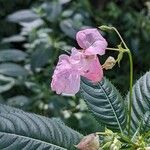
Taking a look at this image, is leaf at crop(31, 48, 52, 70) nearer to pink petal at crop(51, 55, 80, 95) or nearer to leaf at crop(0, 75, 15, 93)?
leaf at crop(0, 75, 15, 93)

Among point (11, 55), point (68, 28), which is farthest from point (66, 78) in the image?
point (68, 28)

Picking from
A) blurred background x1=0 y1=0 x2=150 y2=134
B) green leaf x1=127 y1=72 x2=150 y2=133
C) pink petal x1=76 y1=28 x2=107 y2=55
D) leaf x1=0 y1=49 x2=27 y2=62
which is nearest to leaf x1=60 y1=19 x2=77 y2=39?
blurred background x1=0 y1=0 x2=150 y2=134

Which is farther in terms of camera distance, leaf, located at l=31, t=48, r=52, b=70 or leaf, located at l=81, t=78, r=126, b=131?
leaf, located at l=31, t=48, r=52, b=70

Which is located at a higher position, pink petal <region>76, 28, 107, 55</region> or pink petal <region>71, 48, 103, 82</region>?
pink petal <region>76, 28, 107, 55</region>

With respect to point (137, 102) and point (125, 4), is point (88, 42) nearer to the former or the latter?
point (137, 102)

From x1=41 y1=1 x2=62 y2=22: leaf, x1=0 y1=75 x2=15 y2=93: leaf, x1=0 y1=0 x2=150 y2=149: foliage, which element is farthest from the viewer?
x1=41 y1=1 x2=62 y2=22: leaf

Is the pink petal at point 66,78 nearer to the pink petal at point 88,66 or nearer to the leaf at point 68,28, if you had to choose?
the pink petal at point 88,66

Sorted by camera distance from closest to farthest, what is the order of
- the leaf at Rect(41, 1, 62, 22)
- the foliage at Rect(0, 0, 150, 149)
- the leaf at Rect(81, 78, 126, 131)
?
the foliage at Rect(0, 0, 150, 149) → the leaf at Rect(81, 78, 126, 131) → the leaf at Rect(41, 1, 62, 22)

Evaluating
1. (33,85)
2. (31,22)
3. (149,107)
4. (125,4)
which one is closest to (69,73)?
(149,107)
